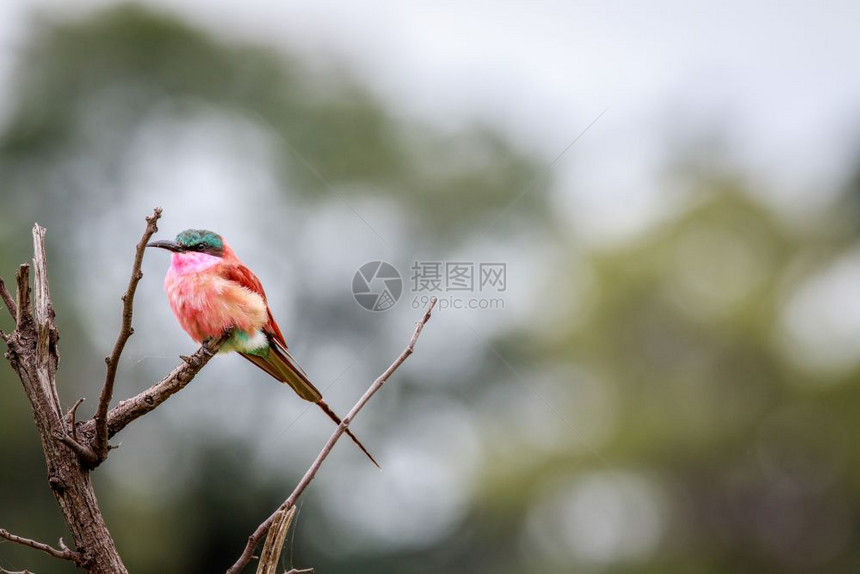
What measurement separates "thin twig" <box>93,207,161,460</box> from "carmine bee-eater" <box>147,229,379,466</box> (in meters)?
0.53

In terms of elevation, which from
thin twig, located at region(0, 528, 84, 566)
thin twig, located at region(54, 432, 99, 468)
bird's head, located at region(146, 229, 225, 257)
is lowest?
thin twig, located at region(0, 528, 84, 566)

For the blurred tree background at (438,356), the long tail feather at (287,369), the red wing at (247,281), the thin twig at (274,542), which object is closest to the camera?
the thin twig at (274,542)

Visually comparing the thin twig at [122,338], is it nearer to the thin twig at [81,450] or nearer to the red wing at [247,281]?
the thin twig at [81,450]

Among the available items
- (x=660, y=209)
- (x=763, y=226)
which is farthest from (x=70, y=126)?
(x=763, y=226)

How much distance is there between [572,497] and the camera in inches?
535

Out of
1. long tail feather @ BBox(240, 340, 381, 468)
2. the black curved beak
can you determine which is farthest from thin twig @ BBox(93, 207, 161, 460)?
the black curved beak

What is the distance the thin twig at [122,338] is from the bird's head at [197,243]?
2.37ft

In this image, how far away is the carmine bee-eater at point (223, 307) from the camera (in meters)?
2.57

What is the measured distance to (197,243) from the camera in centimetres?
274

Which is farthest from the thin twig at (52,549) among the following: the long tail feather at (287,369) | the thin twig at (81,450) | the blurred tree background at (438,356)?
the blurred tree background at (438,356)

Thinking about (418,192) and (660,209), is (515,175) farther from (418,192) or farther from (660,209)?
(660,209)

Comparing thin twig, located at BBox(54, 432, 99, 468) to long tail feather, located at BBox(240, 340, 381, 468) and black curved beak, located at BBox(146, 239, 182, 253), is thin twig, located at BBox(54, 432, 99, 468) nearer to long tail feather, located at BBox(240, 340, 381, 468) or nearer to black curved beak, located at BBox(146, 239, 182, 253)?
long tail feather, located at BBox(240, 340, 381, 468)

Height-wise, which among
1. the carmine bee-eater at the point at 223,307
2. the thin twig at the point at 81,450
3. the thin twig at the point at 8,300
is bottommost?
the thin twig at the point at 81,450

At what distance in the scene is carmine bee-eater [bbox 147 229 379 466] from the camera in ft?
8.45
